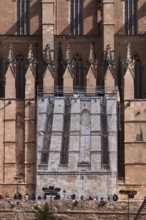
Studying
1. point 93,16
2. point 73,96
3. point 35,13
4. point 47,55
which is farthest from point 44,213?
point 93,16

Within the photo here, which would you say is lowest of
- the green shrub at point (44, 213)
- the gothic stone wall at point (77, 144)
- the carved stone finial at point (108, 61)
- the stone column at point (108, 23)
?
the green shrub at point (44, 213)

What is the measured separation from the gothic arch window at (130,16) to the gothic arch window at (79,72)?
14.5 ft

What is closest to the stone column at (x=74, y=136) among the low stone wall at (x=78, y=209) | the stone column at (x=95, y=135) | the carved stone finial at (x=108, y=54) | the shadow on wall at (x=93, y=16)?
the stone column at (x=95, y=135)

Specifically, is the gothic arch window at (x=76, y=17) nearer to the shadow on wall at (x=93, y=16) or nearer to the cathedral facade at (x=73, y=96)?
the cathedral facade at (x=73, y=96)

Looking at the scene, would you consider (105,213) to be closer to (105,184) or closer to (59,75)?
(105,184)

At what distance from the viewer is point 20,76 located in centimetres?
7750

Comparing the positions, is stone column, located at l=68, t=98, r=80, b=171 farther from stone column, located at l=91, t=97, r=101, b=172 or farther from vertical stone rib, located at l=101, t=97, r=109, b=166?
vertical stone rib, located at l=101, t=97, r=109, b=166

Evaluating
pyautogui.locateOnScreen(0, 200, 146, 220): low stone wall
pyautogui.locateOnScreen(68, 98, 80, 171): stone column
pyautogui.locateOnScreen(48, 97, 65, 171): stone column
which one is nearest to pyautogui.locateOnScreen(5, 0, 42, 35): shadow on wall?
pyautogui.locateOnScreen(48, 97, 65, 171): stone column

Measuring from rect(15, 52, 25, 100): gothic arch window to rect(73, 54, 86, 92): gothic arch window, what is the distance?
12.7 feet

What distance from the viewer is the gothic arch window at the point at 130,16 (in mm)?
79875

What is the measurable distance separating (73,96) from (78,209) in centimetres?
1337

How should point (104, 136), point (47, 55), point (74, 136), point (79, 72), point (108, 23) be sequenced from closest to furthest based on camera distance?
point (74, 136) → point (104, 136) → point (47, 55) → point (108, 23) → point (79, 72)

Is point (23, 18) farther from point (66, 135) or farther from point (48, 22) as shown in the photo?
point (66, 135)

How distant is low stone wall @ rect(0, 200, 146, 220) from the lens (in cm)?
6197
